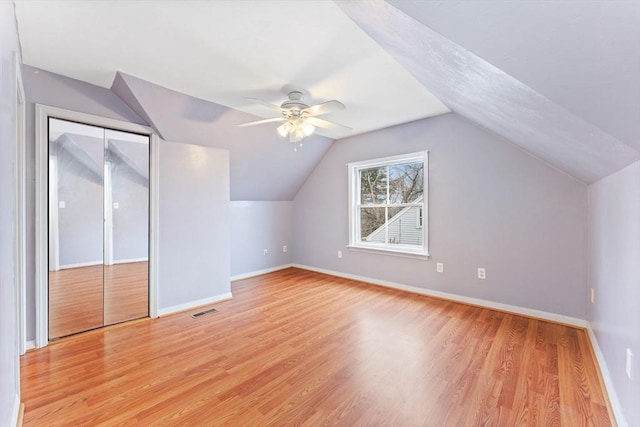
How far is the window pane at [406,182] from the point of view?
4.01 meters

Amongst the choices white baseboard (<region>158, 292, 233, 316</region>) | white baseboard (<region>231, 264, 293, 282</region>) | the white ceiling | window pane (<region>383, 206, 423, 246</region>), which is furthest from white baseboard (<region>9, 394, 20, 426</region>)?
window pane (<region>383, 206, 423, 246</region>)

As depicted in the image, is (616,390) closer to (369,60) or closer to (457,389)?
(457,389)

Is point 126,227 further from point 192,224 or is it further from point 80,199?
point 192,224

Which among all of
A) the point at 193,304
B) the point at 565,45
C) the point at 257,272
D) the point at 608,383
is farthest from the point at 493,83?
the point at 257,272

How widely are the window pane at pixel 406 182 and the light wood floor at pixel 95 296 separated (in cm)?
353

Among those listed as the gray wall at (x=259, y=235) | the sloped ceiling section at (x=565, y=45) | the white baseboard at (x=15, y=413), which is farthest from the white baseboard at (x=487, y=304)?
the white baseboard at (x=15, y=413)

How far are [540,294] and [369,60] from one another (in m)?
3.03

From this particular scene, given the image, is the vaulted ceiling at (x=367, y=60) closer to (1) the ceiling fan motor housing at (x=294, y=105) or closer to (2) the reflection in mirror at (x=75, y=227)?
(1) the ceiling fan motor housing at (x=294, y=105)

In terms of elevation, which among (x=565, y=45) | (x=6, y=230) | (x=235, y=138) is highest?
(x=235, y=138)

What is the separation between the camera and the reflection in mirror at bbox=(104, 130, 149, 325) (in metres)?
2.92

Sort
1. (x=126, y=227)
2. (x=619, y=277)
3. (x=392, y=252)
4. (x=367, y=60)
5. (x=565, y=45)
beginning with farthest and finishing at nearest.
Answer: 1. (x=392, y=252)
2. (x=126, y=227)
3. (x=367, y=60)
4. (x=619, y=277)
5. (x=565, y=45)

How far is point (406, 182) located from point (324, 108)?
215 centimetres

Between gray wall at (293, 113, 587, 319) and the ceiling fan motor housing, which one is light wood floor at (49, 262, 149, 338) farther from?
gray wall at (293, 113, 587, 319)

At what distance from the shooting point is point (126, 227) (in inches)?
119
